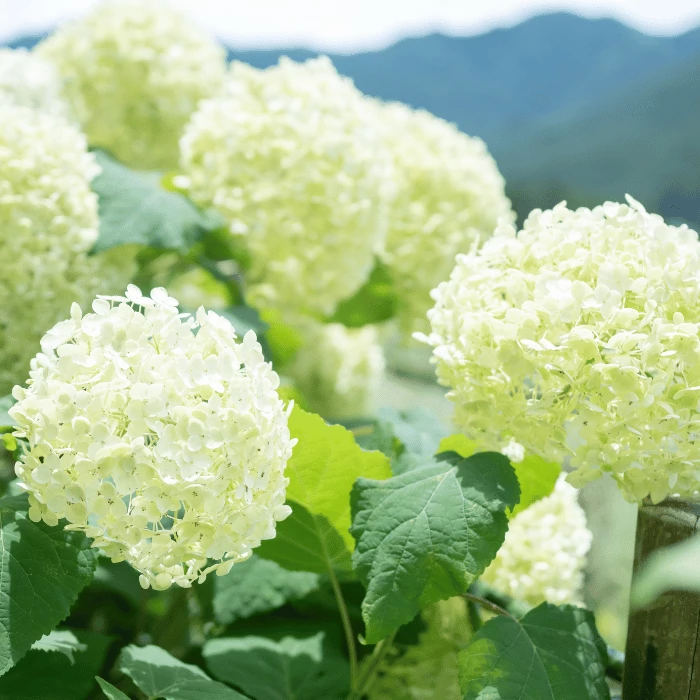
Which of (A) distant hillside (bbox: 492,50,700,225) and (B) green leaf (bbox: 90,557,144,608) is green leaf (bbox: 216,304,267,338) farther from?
(A) distant hillside (bbox: 492,50,700,225)

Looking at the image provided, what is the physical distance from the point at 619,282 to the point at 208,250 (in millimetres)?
758

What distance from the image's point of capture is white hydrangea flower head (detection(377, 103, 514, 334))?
147 centimetres

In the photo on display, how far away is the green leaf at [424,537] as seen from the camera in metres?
0.65

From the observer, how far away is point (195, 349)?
24.3 inches

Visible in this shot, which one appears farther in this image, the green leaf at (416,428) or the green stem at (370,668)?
the green leaf at (416,428)

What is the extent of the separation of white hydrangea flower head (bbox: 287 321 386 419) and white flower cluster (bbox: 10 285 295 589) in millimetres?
1134

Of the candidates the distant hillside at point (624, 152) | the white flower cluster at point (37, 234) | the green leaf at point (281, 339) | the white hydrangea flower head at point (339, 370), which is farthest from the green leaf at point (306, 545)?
the distant hillside at point (624, 152)

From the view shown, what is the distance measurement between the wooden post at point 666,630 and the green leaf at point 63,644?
1.78ft

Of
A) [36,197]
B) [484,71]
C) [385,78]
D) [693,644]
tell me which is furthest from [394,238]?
[484,71]

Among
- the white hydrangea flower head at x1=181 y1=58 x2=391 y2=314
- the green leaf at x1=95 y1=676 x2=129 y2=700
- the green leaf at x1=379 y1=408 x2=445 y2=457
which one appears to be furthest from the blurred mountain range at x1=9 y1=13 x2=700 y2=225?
the green leaf at x1=95 y1=676 x2=129 y2=700

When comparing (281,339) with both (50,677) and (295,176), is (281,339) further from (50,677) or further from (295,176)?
(50,677)

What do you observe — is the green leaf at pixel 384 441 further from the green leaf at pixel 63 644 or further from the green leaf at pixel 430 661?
the green leaf at pixel 63 644

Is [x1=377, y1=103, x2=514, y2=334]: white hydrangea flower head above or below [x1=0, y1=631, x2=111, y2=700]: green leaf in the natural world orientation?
above

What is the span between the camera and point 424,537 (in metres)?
0.66
